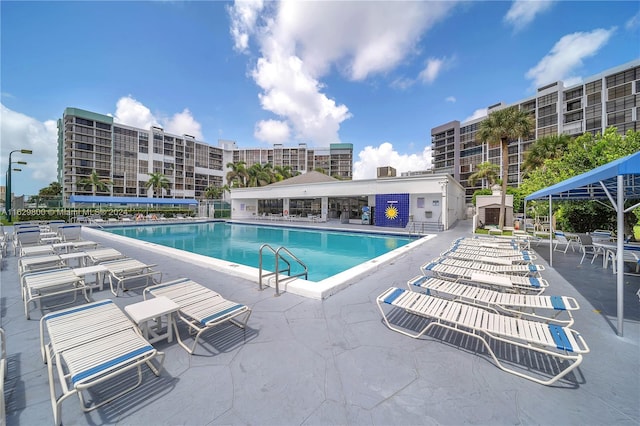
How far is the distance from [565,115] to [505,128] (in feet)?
130

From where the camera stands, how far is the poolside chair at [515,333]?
8.05 feet

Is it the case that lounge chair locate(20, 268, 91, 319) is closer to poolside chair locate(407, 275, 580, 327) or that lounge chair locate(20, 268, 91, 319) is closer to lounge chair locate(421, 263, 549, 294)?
poolside chair locate(407, 275, 580, 327)

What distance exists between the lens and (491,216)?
2231cm

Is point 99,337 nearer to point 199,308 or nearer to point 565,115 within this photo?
point 199,308

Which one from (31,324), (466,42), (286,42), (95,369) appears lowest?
(31,324)

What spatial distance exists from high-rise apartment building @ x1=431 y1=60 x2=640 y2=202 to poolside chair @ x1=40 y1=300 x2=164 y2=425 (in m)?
33.9

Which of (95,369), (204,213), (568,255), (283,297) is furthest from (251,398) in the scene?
(204,213)

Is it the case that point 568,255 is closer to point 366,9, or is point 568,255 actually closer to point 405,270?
point 405,270

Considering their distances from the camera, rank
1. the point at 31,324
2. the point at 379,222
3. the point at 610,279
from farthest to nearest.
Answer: the point at 379,222 < the point at 610,279 < the point at 31,324

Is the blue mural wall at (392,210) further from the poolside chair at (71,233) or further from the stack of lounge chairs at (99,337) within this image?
the poolside chair at (71,233)

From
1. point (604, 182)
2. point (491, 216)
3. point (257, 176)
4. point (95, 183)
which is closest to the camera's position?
point (604, 182)

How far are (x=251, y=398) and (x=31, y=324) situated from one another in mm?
3934

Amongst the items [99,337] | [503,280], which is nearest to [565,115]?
[503,280]

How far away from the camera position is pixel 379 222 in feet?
68.6
